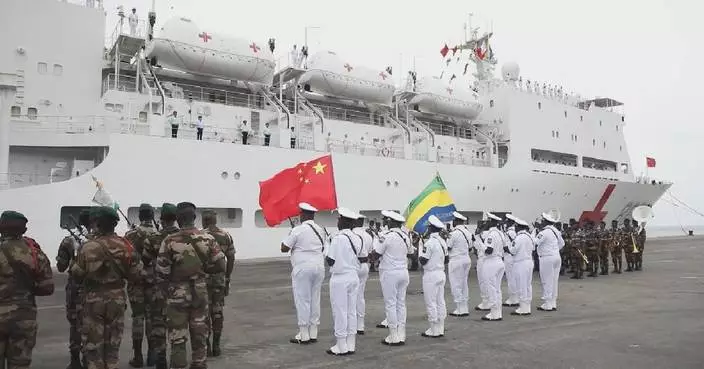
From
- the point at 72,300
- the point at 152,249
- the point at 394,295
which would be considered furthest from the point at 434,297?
the point at 72,300

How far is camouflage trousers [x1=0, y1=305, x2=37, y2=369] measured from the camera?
3.56 metres

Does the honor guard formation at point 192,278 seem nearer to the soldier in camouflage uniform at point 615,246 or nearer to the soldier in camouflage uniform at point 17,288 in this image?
the soldier in camouflage uniform at point 17,288

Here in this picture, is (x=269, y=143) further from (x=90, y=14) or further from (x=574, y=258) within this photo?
(x=574, y=258)

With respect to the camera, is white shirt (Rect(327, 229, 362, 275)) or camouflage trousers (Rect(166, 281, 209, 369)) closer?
camouflage trousers (Rect(166, 281, 209, 369))

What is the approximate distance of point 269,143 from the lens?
57.4 feet

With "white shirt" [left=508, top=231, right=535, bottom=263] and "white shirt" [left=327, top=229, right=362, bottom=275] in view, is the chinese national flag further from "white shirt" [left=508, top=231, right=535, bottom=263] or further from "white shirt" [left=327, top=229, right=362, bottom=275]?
"white shirt" [left=508, top=231, right=535, bottom=263]

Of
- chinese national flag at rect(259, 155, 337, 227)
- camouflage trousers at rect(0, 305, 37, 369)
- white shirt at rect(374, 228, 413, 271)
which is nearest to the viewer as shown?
camouflage trousers at rect(0, 305, 37, 369)

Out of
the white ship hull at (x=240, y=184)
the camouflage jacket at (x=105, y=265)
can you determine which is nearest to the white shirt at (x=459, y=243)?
the camouflage jacket at (x=105, y=265)

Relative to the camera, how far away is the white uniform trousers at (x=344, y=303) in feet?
17.0

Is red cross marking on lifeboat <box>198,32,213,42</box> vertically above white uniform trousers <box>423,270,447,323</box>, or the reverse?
red cross marking on lifeboat <box>198,32,213,42</box>

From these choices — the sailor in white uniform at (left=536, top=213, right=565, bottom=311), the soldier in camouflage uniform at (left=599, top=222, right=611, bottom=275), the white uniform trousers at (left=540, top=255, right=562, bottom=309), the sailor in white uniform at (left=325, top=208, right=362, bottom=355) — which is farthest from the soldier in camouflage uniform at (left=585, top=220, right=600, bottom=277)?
the sailor in white uniform at (left=325, top=208, right=362, bottom=355)

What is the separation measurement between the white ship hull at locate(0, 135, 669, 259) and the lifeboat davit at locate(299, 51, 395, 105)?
303cm

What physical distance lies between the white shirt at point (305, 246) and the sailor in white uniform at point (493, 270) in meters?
2.82

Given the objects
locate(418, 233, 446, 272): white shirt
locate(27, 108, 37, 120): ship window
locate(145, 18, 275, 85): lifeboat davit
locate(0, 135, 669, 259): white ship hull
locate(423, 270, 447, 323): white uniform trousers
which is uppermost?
locate(145, 18, 275, 85): lifeboat davit
